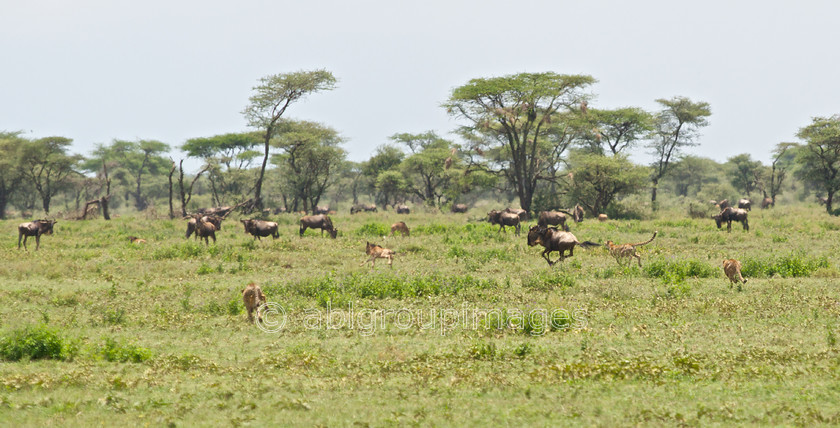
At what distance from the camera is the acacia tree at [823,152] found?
4191 centimetres

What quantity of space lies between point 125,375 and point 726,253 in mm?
18142

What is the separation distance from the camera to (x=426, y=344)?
1015 centimetres

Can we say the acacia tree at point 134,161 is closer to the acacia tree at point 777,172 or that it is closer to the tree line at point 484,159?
the tree line at point 484,159

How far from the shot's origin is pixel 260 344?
34.1 feet

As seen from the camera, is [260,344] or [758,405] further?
[260,344]

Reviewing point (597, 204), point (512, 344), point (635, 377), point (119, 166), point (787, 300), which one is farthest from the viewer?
point (119, 166)

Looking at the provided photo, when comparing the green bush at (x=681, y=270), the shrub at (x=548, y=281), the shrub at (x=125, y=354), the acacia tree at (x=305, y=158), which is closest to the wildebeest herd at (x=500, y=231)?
the green bush at (x=681, y=270)

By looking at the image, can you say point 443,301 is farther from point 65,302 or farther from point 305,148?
point 305,148

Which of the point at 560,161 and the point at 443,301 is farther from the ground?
the point at 560,161

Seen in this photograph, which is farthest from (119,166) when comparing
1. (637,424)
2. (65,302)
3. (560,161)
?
(637,424)

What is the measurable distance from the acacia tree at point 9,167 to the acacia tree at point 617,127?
1755 inches

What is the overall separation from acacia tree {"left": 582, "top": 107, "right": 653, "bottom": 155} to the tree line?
0.09m

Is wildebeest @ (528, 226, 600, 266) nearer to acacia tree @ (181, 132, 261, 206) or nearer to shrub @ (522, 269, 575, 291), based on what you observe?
shrub @ (522, 269, 575, 291)

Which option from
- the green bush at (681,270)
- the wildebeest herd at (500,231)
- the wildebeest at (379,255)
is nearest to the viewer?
the wildebeest herd at (500,231)
